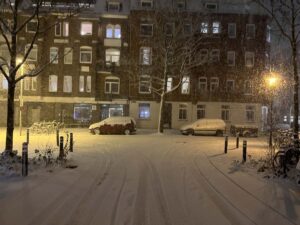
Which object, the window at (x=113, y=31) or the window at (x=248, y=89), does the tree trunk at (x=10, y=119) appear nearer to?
the window at (x=113, y=31)

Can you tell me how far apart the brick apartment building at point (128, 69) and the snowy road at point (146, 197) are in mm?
33183

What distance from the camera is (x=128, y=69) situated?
47.2 m

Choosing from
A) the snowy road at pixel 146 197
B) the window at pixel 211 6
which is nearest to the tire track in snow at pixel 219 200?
the snowy road at pixel 146 197

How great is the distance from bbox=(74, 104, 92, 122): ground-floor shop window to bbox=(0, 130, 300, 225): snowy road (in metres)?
32.8

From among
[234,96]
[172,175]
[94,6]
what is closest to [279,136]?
[172,175]

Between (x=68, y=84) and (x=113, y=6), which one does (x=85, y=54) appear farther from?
(x=113, y=6)

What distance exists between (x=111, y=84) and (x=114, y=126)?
42.6 ft

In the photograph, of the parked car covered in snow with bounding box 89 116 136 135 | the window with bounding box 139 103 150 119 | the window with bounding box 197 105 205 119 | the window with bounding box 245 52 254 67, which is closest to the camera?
the parked car covered in snow with bounding box 89 116 136 135

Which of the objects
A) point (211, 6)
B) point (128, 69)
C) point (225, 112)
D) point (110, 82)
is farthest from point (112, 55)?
point (225, 112)

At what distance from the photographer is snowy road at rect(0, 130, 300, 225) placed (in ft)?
Result: 27.3

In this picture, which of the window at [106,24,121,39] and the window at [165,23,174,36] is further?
the window at [106,24,121,39]

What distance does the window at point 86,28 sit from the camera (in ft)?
160

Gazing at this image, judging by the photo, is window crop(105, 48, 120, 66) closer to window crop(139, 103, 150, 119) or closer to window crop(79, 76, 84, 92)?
window crop(79, 76, 84, 92)

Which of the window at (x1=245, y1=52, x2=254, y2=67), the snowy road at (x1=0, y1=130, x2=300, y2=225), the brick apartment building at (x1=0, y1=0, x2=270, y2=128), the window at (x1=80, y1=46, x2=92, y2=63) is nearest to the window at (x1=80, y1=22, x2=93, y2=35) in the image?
the brick apartment building at (x1=0, y1=0, x2=270, y2=128)
